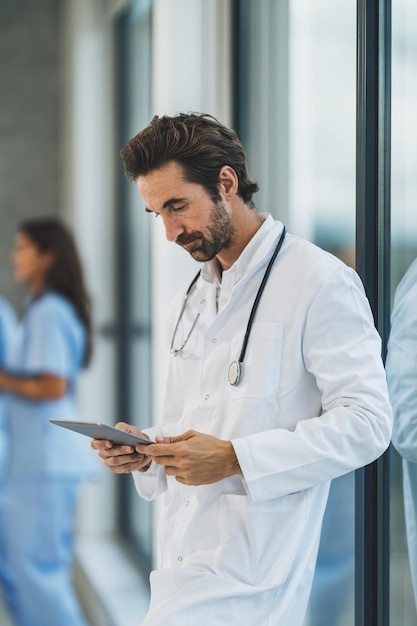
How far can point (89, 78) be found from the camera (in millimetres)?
3584

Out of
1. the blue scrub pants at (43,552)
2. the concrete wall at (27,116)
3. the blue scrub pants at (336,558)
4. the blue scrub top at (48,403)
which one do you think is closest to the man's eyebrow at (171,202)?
the blue scrub pants at (336,558)

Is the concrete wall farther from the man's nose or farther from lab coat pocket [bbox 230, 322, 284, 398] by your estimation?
lab coat pocket [bbox 230, 322, 284, 398]

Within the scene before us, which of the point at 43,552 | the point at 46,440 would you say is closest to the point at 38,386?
the point at 46,440

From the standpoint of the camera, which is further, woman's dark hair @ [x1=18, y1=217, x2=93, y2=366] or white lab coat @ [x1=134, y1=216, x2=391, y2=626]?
woman's dark hair @ [x1=18, y1=217, x2=93, y2=366]

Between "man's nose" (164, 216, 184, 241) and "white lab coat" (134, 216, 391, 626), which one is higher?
"man's nose" (164, 216, 184, 241)

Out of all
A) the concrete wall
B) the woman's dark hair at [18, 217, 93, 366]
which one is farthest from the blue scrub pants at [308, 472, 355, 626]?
the concrete wall

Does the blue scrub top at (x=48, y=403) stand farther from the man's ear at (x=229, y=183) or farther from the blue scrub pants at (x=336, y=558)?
the man's ear at (x=229, y=183)

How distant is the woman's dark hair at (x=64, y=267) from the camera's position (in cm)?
292

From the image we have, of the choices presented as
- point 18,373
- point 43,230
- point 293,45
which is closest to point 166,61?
point 293,45

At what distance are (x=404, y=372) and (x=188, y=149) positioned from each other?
20.4 inches

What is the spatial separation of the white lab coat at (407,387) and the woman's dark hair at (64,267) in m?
1.63

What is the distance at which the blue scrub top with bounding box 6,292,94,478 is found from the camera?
2.83 metres

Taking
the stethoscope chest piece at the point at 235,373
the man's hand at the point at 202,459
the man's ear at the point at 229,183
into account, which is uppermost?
the man's ear at the point at 229,183

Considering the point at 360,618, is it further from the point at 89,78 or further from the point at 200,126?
the point at 89,78
